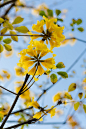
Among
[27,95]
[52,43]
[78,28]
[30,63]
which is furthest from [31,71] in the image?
[78,28]

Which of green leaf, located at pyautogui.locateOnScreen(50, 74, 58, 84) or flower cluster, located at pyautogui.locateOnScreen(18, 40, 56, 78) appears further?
green leaf, located at pyautogui.locateOnScreen(50, 74, 58, 84)

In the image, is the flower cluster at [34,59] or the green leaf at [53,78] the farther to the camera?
the green leaf at [53,78]

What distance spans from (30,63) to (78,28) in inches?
44.9

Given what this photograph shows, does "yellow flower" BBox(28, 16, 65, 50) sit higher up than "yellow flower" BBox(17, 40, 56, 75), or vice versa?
"yellow flower" BBox(28, 16, 65, 50)

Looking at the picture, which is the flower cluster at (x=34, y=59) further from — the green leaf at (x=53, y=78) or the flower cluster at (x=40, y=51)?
the green leaf at (x=53, y=78)

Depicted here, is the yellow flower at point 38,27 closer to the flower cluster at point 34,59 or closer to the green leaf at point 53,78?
the flower cluster at point 34,59

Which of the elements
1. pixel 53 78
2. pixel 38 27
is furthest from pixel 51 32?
pixel 53 78

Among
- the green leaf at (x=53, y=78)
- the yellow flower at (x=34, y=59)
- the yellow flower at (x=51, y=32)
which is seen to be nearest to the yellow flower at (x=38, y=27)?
the yellow flower at (x=51, y=32)

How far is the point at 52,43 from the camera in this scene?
2.81 ft

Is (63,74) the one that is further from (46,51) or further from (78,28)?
(78,28)

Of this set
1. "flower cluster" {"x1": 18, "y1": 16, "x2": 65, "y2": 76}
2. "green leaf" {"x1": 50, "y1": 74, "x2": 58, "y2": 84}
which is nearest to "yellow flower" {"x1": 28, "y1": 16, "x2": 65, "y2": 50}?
"flower cluster" {"x1": 18, "y1": 16, "x2": 65, "y2": 76}

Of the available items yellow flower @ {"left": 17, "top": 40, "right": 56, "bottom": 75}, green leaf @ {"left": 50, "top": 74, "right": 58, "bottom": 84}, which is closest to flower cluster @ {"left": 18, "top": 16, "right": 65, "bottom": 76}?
yellow flower @ {"left": 17, "top": 40, "right": 56, "bottom": 75}

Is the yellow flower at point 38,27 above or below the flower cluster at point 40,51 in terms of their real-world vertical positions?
above

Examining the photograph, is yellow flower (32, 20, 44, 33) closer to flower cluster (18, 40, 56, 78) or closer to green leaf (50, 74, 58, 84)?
flower cluster (18, 40, 56, 78)
